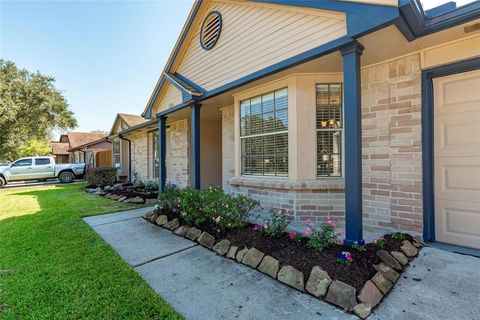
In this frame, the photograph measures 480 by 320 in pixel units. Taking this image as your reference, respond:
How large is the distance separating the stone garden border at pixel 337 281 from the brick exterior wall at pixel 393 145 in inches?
21.7

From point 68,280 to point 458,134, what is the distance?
575cm

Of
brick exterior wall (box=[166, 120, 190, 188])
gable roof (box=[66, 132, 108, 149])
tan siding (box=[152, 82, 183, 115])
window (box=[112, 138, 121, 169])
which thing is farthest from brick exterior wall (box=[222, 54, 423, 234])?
gable roof (box=[66, 132, 108, 149])

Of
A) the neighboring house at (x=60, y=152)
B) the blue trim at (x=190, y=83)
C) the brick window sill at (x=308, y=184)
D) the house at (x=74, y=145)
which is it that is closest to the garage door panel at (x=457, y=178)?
the brick window sill at (x=308, y=184)

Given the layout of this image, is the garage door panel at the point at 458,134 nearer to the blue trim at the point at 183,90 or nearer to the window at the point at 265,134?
the window at the point at 265,134

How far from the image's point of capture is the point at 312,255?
9.77 feet

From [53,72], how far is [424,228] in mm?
27159

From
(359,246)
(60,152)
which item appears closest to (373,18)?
(359,246)

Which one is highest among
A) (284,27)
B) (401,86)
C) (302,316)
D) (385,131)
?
(284,27)

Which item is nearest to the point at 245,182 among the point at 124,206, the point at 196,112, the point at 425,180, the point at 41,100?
the point at 196,112

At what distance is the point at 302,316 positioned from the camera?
85.9 inches

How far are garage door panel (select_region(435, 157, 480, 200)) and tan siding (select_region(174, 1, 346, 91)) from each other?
2512 mm

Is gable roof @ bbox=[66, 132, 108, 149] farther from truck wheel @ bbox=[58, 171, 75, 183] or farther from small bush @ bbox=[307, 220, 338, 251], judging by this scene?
small bush @ bbox=[307, 220, 338, 251]

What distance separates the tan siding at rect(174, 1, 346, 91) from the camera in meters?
3.56

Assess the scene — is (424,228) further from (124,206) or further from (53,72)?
(53,72)
